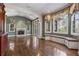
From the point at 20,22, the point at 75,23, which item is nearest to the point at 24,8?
the point at 20,22

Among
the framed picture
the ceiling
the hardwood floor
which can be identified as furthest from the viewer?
the hardwood floor

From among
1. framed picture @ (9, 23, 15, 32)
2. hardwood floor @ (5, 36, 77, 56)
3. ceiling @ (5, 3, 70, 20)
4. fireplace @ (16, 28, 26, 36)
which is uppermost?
ceiling @ (5, 3, 70, 20)

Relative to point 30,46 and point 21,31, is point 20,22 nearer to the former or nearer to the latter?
point 21,31

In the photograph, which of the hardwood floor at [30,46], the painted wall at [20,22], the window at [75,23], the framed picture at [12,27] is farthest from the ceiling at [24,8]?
the hardwood floor at [30,46]

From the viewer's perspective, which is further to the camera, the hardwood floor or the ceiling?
the hardwood floor

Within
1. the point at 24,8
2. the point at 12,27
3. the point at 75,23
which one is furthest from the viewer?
the point at 75,23

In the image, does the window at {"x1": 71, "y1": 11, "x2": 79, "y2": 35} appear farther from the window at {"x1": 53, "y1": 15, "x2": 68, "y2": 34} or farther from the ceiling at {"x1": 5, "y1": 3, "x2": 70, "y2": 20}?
the ceiling at {"x1": 5, "y1": 3, "x2": 70, "y2": 20}

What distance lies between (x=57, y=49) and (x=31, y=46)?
1237 millimetres

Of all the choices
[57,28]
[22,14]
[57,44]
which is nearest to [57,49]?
[57,44]

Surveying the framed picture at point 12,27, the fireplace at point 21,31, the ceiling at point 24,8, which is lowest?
the fireplace at point 21,31

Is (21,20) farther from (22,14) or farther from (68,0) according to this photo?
(68,0)

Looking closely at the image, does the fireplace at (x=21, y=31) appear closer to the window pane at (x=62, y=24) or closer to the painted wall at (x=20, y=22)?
the painted wall at (x=20, y=22)

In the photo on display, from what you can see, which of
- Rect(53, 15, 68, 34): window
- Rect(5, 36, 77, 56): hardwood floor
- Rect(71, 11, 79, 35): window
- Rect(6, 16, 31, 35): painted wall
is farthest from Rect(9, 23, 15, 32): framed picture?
Rect(71, 11, 79, 35): window

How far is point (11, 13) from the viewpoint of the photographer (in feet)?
15.6
